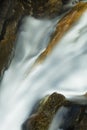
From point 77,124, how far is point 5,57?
6.38ft

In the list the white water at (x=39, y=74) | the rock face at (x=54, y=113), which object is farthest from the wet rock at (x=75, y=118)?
the white water at (x=39, y=74)

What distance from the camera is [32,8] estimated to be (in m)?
7.98

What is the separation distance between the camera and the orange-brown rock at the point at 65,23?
278 inches

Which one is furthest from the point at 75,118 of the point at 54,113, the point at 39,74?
the point at 39,74

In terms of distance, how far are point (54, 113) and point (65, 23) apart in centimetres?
215

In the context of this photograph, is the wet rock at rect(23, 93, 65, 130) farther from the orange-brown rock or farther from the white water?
the orange-brown rock

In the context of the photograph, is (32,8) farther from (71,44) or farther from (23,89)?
(23,89)

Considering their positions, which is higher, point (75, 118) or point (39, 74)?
point (75, 118)

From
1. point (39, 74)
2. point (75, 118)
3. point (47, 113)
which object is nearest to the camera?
point (75, 118)

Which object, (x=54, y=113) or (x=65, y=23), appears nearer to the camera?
(x=54, y=113)

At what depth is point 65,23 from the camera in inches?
292

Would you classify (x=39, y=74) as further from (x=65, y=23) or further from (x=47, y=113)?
(x=47, y=113)

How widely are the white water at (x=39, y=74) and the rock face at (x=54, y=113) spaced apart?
0.79 ft

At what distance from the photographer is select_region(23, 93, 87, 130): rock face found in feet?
18.1
